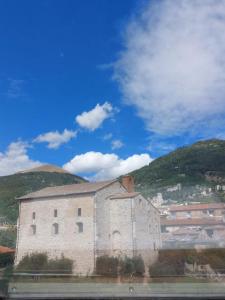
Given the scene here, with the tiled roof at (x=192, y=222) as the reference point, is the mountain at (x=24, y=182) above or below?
above

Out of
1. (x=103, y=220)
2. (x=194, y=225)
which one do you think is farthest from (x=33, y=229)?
(x=194, y=225)

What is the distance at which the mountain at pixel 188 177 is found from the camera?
34.2 m

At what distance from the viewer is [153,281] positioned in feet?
12.4

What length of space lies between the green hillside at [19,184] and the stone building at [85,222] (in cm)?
65

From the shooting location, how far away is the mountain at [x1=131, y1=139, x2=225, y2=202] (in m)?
34.2

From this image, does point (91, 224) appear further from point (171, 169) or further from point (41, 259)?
point (171, 169)

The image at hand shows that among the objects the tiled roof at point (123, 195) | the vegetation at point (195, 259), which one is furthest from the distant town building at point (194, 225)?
the vegetation at point (195, 259)

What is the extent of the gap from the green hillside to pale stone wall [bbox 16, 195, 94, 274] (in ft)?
2.86

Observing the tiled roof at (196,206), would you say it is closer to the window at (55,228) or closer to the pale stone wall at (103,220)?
the pale stone wall at (103,220)

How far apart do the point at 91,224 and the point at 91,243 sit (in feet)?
3.65

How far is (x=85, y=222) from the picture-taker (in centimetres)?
2164

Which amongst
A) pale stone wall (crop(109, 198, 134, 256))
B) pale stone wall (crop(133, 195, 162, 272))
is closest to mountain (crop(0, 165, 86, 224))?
pale stone wall (crop(109, 198, 134, 256))

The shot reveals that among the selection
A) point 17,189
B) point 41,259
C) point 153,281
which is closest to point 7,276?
point 153,281

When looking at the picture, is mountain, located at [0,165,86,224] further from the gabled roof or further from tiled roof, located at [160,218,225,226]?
tiled roof, located at [160,218,225,226]
